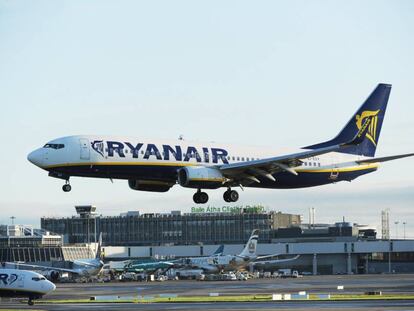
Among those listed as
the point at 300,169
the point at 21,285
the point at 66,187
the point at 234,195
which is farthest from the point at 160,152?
the point at 21,285

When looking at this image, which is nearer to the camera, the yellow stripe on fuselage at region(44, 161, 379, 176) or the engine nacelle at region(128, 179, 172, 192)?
the yellow stripe on fuselage at region(44, 161, 379, 176)

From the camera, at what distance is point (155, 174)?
293 ft

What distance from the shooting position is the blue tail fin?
107 metres

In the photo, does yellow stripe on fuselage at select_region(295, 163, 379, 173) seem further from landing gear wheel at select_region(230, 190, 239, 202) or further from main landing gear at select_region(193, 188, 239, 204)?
main landing gear at select_region(193, 188, 239, 204)

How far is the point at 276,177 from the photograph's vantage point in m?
97.8

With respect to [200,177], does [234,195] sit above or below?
below

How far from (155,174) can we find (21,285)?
24.0 metres

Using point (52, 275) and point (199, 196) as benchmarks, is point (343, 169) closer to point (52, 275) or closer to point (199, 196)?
point (199, 196)

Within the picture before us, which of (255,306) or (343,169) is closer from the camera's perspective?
(255,306)

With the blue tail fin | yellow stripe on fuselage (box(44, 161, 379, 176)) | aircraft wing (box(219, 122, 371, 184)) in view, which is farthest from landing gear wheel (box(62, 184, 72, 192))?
the blue tail fin

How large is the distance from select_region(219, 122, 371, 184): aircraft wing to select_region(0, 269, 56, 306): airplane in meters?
26.0

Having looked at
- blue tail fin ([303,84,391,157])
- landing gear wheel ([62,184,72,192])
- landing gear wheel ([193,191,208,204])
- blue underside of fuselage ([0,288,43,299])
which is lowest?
blue underside of fuselage ([0,288,43,299])

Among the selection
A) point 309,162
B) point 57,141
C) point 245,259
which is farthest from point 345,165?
point 245,259

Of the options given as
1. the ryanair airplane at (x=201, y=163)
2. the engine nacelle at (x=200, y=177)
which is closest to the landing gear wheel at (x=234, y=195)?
the ryanair airplane at (x=201, y=163)
